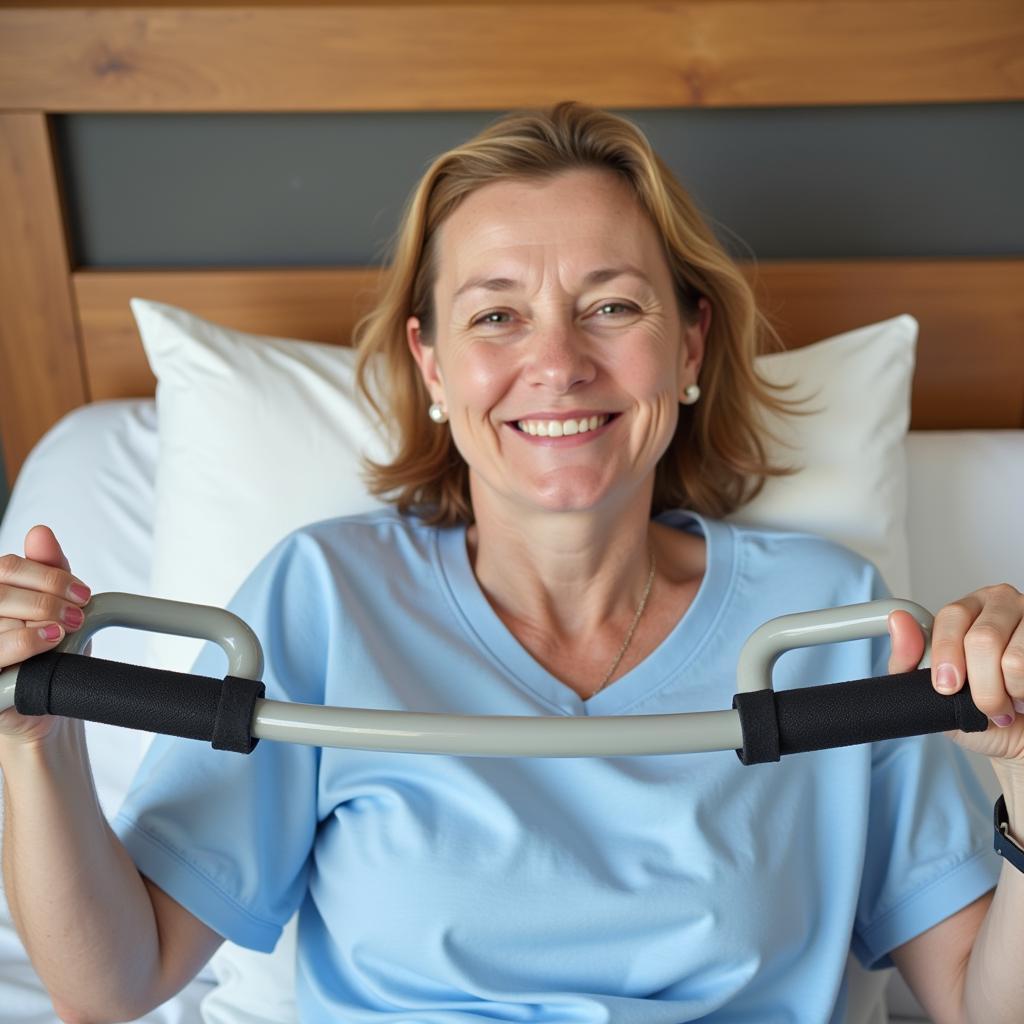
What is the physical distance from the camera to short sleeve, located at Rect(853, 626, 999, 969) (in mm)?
1264

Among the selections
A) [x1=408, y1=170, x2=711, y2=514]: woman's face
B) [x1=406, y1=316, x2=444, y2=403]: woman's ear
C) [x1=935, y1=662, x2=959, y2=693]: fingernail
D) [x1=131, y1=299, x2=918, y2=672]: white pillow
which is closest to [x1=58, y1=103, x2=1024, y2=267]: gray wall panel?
[x1=131, y1=299, x2=918, y2=672]: white pillow

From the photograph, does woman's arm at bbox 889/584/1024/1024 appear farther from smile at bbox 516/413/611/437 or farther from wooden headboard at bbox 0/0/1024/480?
wooden headboard at bbox 0/0/1024/480

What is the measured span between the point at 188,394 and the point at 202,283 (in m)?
0.31

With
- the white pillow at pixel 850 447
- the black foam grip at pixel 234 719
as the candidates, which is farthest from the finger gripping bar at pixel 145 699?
the white pillow at pixel 850 447

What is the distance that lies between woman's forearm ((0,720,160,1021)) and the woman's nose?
57 centimetres

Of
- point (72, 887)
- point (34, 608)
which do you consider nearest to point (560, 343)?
point (34, 608)

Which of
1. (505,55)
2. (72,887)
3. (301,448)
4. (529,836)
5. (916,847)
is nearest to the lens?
(72,887)

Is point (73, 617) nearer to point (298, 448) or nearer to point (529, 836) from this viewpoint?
point (529, 836)

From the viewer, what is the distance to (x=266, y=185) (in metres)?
1.91

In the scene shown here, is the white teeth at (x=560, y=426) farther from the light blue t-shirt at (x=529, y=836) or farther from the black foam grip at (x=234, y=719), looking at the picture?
the black foam grip at (x=234, y=719)

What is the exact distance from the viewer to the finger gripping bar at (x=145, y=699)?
36.7 inches

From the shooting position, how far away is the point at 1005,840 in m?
1.09

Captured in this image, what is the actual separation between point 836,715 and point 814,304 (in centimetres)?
113

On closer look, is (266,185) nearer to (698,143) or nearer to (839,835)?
(698,143)
